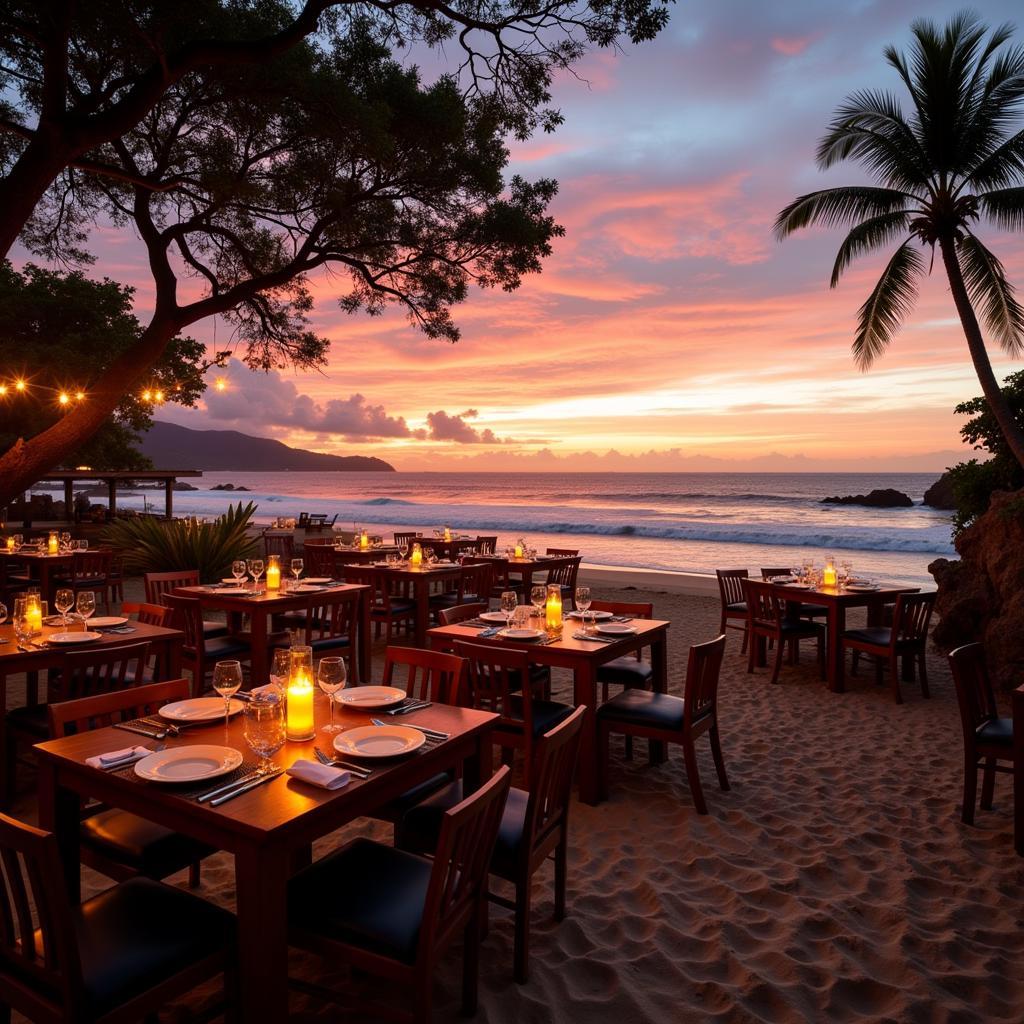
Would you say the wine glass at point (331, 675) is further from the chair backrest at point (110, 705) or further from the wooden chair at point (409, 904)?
the chair backrest at point (110, 705)

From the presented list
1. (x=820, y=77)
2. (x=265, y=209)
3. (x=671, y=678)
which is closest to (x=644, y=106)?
(x=820, y=77)

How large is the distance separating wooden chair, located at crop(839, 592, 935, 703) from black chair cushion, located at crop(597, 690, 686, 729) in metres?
2.72

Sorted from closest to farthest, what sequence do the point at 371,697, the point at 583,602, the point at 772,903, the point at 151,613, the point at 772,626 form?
the point at 371,697, the point at 772,903, the point at 583,602, the point at 151,613, the point at 772,626

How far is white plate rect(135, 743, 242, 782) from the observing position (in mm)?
1919

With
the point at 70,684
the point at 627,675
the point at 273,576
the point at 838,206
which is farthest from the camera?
the point at 838,206

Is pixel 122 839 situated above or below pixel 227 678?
below

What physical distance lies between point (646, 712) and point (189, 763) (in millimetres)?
2514

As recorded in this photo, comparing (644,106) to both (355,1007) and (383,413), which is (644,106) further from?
(383,413)

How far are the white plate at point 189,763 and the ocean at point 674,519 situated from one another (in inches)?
619

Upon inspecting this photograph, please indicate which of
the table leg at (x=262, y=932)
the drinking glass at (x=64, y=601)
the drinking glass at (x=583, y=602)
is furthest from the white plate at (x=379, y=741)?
the drinking glass at (x=64, y=601)

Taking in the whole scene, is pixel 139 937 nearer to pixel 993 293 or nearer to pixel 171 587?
pixel 171 587

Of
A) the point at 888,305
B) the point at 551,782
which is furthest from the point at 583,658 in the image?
the point at 888,305

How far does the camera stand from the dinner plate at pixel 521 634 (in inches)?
155

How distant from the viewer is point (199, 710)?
2.49m
